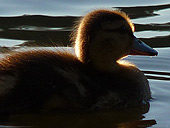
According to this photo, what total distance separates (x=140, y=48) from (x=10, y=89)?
4.95 ft

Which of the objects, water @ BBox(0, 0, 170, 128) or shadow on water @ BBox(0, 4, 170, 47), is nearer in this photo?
water @ BBox(0, 0, 170, 128)

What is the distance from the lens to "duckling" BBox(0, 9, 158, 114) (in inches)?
219

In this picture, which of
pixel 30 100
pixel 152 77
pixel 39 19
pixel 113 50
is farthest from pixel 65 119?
pixel 39 19

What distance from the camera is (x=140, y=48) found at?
21.2 ft

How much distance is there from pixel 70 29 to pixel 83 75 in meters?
2.82

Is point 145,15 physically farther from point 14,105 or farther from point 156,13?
point 14,105

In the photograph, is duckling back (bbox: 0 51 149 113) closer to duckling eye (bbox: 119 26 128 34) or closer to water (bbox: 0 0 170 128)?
water (bbox: 0 0 170 128)

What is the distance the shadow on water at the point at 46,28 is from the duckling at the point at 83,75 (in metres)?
1.83

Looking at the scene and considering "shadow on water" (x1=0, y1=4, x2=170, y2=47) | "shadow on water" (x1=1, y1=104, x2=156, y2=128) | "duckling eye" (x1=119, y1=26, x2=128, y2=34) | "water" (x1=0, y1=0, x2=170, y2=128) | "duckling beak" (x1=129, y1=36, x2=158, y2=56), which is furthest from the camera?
"shadow on water" (x1=0, y1=4, x2=170, y2=47)

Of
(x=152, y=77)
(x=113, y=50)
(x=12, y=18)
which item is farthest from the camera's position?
(x=12, y=18)

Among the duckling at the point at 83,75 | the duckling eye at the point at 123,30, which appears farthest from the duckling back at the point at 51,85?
the duckling eye at the point at 123,30

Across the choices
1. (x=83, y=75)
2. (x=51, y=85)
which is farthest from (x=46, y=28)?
(x=51, y=85)

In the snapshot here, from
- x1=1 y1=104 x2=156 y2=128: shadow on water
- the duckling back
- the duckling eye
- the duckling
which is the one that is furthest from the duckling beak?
x1=1 y1=104 x2=156 y2=128: shadow on water

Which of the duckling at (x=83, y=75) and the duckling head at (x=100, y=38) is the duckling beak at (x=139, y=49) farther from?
the duckling head at (x=100, y=38)
